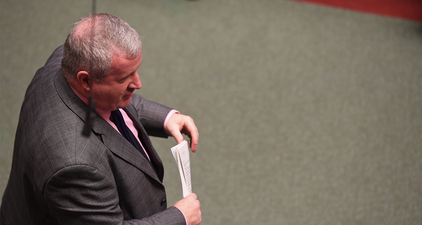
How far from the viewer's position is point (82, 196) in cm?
85

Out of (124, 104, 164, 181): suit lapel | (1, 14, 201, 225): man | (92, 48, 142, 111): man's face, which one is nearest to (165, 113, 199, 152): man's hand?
(124, 104, 164, 181): suit lapel

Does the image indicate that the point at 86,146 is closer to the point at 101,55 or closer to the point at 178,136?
the point at 101,55

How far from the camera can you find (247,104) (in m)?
2.53

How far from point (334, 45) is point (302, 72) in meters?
0.44

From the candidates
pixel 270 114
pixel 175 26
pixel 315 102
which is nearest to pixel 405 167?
pixel 315 102

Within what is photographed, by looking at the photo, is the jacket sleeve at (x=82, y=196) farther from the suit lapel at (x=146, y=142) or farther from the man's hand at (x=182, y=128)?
the man's hand at (x=182, y=128)

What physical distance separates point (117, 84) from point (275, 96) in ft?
5.90

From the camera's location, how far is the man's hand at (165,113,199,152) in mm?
1319

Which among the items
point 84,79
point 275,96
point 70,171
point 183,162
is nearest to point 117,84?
point 84,79

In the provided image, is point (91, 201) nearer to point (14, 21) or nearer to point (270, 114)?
point (270, 114)

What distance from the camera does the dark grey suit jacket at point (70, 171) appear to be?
33.3 inches

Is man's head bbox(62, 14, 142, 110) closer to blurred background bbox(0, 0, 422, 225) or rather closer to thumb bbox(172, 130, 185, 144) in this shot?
thumb bbox(172, 130, 185, 144)

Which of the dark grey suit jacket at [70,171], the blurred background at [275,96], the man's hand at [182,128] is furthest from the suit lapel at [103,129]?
the blurred background at [275,96]

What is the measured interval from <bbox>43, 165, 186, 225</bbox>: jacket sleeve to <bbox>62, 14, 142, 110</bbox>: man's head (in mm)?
198
